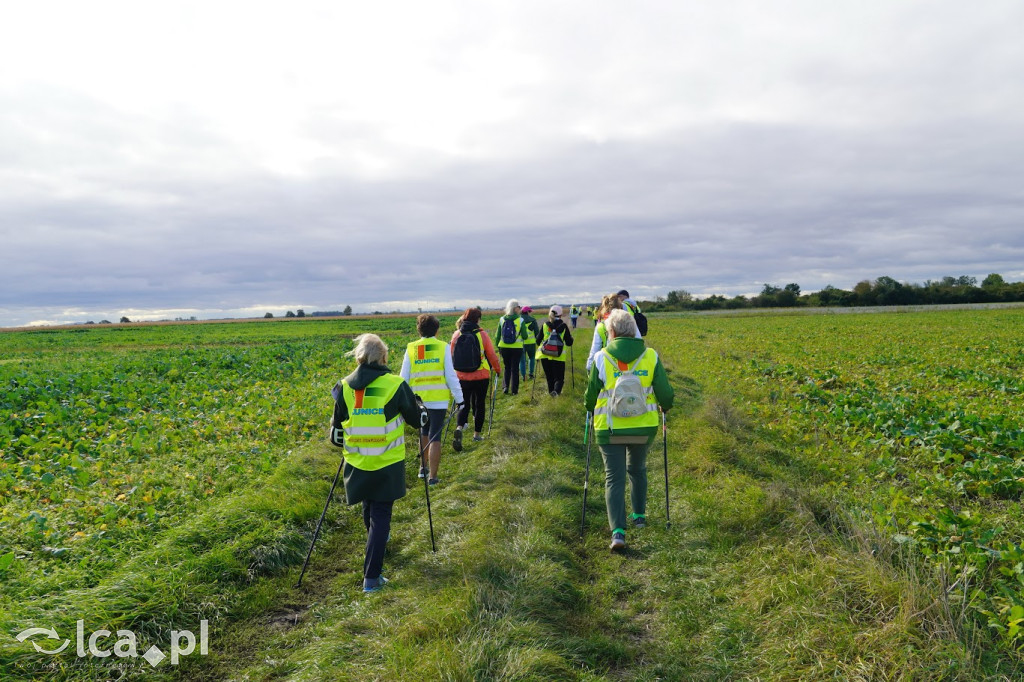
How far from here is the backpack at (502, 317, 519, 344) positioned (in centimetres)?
1259

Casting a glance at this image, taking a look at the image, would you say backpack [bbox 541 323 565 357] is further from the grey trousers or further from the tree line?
the tree line

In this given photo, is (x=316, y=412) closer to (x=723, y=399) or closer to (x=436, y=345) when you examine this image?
(x=436, y=345)

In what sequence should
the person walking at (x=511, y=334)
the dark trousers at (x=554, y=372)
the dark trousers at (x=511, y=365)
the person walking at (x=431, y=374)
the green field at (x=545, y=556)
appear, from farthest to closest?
the dark trousers at (x=554, y=372) → the dark trousers at (x=511, y=365) → the person walking at (x=511, y=334) → the person walking at (x=431, y=374) → the green field at (x=545, y=556)

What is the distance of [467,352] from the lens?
30.7ft

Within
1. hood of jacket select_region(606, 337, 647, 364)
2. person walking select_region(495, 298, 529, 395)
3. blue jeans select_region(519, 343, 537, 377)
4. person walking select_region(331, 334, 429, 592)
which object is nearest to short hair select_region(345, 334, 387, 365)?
person walking select_region(331, 334, 429, 592)

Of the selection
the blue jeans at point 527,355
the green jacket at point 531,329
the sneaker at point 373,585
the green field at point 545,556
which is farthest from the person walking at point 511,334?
the sneaker at point 373,585

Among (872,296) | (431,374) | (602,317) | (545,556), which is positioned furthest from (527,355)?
(872,296)

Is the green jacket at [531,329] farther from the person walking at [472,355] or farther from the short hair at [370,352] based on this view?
the short hair at [370,352]

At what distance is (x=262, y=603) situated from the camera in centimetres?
491

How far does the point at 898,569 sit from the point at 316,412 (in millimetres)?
11677

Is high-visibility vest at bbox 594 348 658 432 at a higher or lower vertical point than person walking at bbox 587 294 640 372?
lower

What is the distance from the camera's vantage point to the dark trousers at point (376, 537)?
5.13 m

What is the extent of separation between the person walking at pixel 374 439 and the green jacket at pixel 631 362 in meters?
2.09

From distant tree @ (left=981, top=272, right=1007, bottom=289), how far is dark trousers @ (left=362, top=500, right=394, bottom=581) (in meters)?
130
